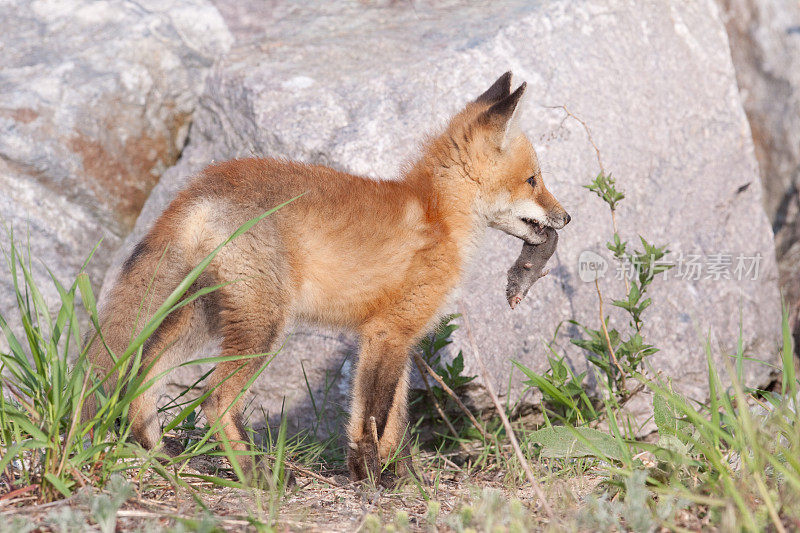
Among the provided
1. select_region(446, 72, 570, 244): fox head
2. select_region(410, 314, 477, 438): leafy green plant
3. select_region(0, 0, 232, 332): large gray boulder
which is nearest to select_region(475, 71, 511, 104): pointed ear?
select_region(446, 72, 570, 244): fox head

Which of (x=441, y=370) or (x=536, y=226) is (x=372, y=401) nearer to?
(x=441, y=370)

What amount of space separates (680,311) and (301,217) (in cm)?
303

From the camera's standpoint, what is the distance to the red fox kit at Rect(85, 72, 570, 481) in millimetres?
3295

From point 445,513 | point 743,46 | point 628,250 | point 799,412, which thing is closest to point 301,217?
point 445,513

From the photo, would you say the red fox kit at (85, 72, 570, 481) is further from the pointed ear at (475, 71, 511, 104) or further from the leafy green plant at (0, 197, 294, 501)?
the leafy green plant at (0, 197, 294, 501)

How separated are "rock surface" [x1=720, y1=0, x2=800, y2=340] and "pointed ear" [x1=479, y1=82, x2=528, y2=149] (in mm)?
3507

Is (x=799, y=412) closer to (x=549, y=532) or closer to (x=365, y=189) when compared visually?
(x=549, y=532)

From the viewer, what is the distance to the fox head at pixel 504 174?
3996 mm

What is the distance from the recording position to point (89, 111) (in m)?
5.18

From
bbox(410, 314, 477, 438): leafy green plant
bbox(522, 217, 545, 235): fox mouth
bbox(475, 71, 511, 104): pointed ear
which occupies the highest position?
bbox(475, 71, 511, 104): pointed ear

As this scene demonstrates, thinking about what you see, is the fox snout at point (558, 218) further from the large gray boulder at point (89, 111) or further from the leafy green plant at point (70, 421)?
the large gray boulder at point (89, 111)

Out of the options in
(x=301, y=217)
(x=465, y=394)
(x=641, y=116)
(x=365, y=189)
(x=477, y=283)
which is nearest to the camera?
(x=301, y=217)

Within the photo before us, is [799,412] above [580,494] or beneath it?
above

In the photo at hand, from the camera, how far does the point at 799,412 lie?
2.58 metres
